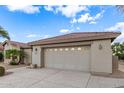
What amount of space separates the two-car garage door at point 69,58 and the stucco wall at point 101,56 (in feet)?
2.27

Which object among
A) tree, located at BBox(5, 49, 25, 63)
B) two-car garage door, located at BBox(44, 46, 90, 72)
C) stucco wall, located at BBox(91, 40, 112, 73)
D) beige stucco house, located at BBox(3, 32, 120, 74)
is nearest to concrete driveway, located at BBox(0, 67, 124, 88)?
stucco wall, located at BBox(91, 40, 112, 73)

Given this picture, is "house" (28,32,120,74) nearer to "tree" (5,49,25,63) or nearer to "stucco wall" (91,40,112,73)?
"stucco wall" (91,40,112,73)

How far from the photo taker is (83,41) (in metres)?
9.52

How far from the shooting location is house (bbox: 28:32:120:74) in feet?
27.2

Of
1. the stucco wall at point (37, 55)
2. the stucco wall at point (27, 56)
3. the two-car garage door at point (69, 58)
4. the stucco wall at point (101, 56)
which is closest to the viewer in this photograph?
the stucco wall at point (101, 56)

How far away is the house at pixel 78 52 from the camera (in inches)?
327

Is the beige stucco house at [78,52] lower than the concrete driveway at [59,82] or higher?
higher

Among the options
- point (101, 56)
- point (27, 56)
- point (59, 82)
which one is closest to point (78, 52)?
point (101, 56)

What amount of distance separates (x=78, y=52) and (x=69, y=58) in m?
1.03

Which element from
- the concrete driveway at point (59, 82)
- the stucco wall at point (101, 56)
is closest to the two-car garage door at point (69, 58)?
the stucco wall at point (101, 56)

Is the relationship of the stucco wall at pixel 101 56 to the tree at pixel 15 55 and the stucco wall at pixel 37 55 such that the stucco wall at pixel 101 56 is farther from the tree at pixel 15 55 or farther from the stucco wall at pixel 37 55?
the tree at pixel 15 55

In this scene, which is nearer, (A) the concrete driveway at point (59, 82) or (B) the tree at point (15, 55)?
(A) the concrete driveway at point (59, 82)
